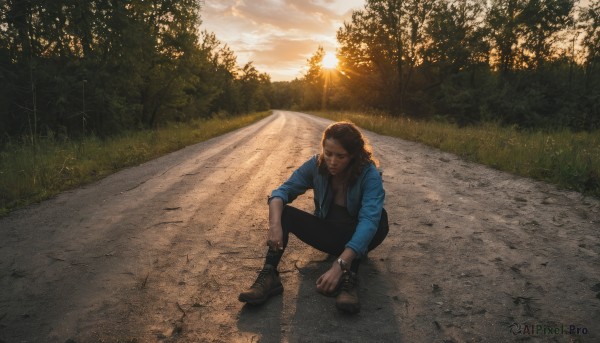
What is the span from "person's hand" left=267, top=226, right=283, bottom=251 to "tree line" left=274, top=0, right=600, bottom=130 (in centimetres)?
2322

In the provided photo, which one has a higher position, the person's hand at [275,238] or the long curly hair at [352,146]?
the long curly hair at [352,146]

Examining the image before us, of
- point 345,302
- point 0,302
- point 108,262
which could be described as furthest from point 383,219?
point 0,302

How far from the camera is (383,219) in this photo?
9.70 ft

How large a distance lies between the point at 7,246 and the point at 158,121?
19195mm

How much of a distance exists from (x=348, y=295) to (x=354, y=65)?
3044 centimetres

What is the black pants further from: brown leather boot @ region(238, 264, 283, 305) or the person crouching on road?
brown leather boot @ region(238, 264, 283, 305)

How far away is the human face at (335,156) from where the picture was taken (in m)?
2.75

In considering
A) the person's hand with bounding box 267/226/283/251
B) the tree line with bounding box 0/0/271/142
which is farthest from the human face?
the tree line with bounding box 0/0/271/142

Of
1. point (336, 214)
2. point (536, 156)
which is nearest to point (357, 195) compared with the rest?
point (336, 214)

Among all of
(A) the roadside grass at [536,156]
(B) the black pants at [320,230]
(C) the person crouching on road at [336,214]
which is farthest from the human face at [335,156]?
(A) the roadside grass at [536,156]

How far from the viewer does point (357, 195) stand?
9.53 feet

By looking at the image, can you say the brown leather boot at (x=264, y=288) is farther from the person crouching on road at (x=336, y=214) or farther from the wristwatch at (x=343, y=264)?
the wristwatch at (x=343, y=264)

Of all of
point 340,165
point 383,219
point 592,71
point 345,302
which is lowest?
point 345,302

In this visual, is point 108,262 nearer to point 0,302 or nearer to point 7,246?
point 0,302
